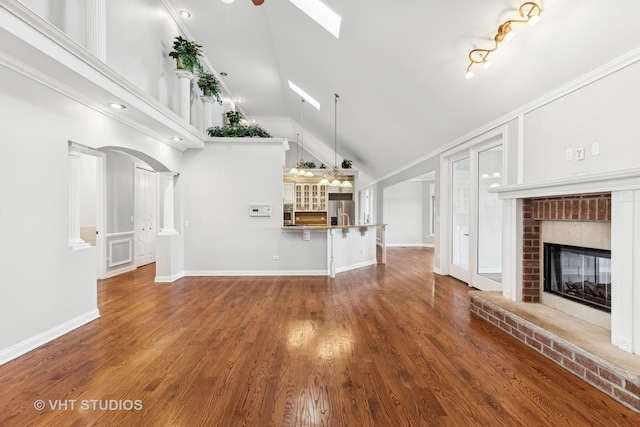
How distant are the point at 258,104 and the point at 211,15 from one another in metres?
4.22

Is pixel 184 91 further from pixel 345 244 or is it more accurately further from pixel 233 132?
pixel 345 244

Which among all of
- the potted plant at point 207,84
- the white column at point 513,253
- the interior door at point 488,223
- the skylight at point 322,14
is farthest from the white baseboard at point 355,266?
the potted plant at point 207,84

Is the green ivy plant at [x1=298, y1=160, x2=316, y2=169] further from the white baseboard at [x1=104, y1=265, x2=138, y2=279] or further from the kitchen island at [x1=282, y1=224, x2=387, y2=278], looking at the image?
the white baseboard at [x1=104, y1=265, x2=138, y2=279]

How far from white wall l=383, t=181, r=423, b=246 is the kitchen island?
13.9 feet

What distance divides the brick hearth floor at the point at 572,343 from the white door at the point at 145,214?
7.09 metres

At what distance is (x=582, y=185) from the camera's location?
252cm

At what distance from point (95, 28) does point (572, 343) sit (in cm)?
537

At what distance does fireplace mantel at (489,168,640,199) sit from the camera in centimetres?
212

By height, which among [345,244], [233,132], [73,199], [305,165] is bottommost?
[345,244]

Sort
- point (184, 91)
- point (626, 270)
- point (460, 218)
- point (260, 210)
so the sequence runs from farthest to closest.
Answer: point (260, 210), point (460, 218), point (184, 91), point (626, 270)

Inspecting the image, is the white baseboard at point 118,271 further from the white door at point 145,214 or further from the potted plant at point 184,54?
the potted plant at point 184,54

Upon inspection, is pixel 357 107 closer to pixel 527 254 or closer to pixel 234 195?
pixel 234 195

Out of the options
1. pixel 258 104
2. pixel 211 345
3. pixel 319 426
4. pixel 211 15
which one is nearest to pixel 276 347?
pixel 211 345

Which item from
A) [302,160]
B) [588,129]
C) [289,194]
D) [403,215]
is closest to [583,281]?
[588,129]
